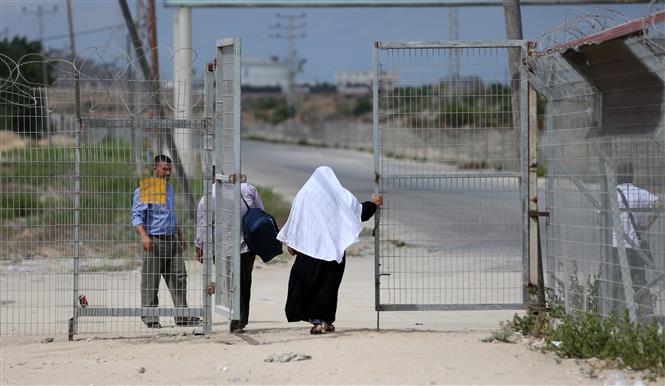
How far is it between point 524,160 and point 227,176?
261cm

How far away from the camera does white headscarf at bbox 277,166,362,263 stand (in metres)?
9.41

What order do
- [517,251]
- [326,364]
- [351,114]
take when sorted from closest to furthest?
[326,364], [517,251], [351,114]

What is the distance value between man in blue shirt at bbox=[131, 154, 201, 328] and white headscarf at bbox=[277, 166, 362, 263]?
1.39 m

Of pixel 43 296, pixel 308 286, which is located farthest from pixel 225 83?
pixel 43 296

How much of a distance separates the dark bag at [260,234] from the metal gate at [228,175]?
0.17m

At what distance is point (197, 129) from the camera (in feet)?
31.1

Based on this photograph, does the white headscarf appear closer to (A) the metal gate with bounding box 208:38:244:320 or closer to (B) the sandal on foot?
(A) the metal gate with bounding box 208:38:244:320

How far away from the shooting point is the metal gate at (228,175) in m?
8.97

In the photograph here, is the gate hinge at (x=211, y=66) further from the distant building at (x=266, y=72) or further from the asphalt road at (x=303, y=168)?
the distant building at (x=266, y=72)

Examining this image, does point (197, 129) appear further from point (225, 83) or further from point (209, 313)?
point (209, 313)

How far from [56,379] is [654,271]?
178 inches

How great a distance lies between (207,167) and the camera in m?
9.47

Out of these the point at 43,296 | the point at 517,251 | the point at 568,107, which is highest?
the point at 568,107

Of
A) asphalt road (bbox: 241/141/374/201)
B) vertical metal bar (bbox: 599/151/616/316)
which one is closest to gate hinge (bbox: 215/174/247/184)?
vertical metal bar (bbox: 599/151/616/316)
